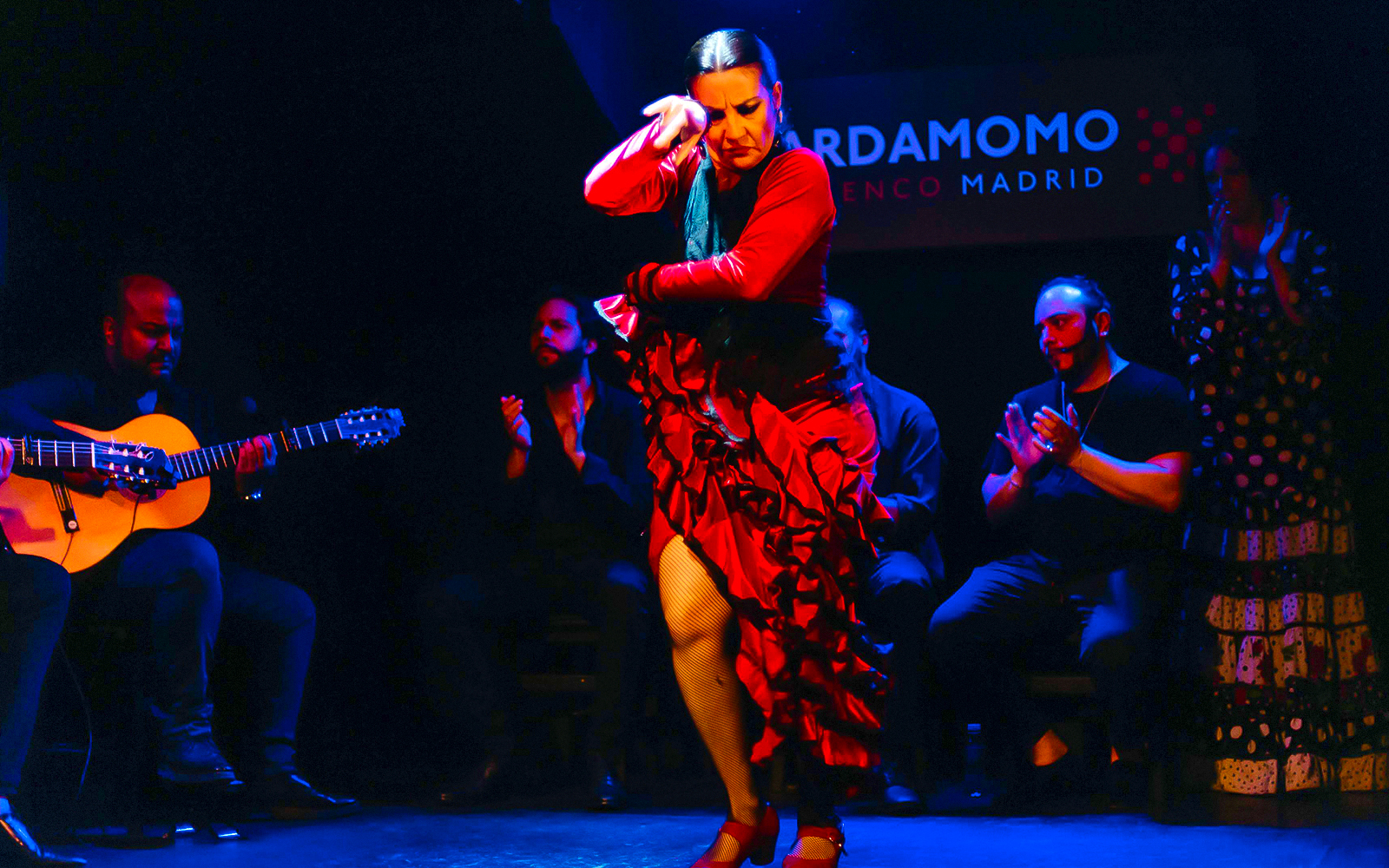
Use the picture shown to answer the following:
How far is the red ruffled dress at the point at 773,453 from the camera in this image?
1895 mm

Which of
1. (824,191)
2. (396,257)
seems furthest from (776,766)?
(396,257)

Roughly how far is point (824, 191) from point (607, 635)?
140 centimetres

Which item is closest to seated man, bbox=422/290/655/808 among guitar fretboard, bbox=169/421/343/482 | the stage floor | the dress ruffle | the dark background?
the dark background

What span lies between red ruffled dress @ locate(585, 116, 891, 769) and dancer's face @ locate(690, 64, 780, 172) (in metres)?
0.07

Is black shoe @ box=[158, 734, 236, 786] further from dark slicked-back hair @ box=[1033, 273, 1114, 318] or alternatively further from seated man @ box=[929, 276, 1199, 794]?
dark slicked-back hair @ box=[1033, 273, 1114, 318]

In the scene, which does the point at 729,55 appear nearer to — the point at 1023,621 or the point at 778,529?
the point at 778,529

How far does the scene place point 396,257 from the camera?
11.2 ft

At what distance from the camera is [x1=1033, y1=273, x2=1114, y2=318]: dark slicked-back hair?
9.31ft

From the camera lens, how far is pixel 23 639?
7.93 ft

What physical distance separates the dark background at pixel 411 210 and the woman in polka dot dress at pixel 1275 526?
0.42m

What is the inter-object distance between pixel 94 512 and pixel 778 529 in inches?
72.6

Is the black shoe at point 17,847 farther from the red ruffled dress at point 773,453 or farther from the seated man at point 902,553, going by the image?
the seated man at point 902,553

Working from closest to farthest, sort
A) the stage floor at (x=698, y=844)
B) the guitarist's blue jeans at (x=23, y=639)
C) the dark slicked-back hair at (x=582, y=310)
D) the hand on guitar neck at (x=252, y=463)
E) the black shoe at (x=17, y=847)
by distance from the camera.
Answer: the stage floor at (x=698, y=844)
the black shoe at (x=17, y=847)
the guitarist's blue jeans at (x=23, y=639)
the hand on guitar neck at (x=252, y=463)
the dark slicked-back hair at (x=582, y=310)

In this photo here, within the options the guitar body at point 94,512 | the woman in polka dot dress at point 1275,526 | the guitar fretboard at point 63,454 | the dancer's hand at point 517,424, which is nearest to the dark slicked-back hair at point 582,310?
the dancer's hand at point 517,424
